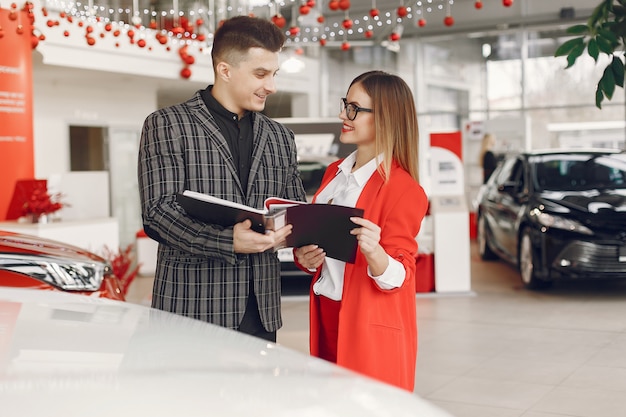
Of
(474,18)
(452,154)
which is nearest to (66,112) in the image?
(452,154)

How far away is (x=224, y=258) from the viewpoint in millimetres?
2436

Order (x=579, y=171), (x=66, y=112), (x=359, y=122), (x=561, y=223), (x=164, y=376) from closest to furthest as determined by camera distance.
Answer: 1. (x=164, y=376)
2. (x=359, y=122)
3. (x=561, y=223)
4. (x=579, y=171)
5. (x=66, y=112)

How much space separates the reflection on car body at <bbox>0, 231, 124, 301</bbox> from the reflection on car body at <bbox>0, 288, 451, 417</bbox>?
2.50 metres

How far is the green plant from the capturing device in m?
3.10

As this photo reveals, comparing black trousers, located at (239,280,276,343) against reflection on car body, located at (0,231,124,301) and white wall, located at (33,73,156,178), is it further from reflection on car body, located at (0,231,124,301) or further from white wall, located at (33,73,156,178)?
white wall, located at (33,73,156,178)

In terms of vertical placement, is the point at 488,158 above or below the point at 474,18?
below

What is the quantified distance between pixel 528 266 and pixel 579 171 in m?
1.13

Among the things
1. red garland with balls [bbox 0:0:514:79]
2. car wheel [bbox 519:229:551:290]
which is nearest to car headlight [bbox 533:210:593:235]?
car wheel [bbox 519:229:551:290]

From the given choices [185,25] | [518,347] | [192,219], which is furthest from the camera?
[185,25]

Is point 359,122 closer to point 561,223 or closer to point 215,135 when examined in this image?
point 215,135

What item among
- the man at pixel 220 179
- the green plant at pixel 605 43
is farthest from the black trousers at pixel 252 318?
the green plant at pixel 605 43

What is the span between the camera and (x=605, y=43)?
10.2 feet

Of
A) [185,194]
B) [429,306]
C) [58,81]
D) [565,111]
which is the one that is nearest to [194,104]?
[185,194]

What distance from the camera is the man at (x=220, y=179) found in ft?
8.14
